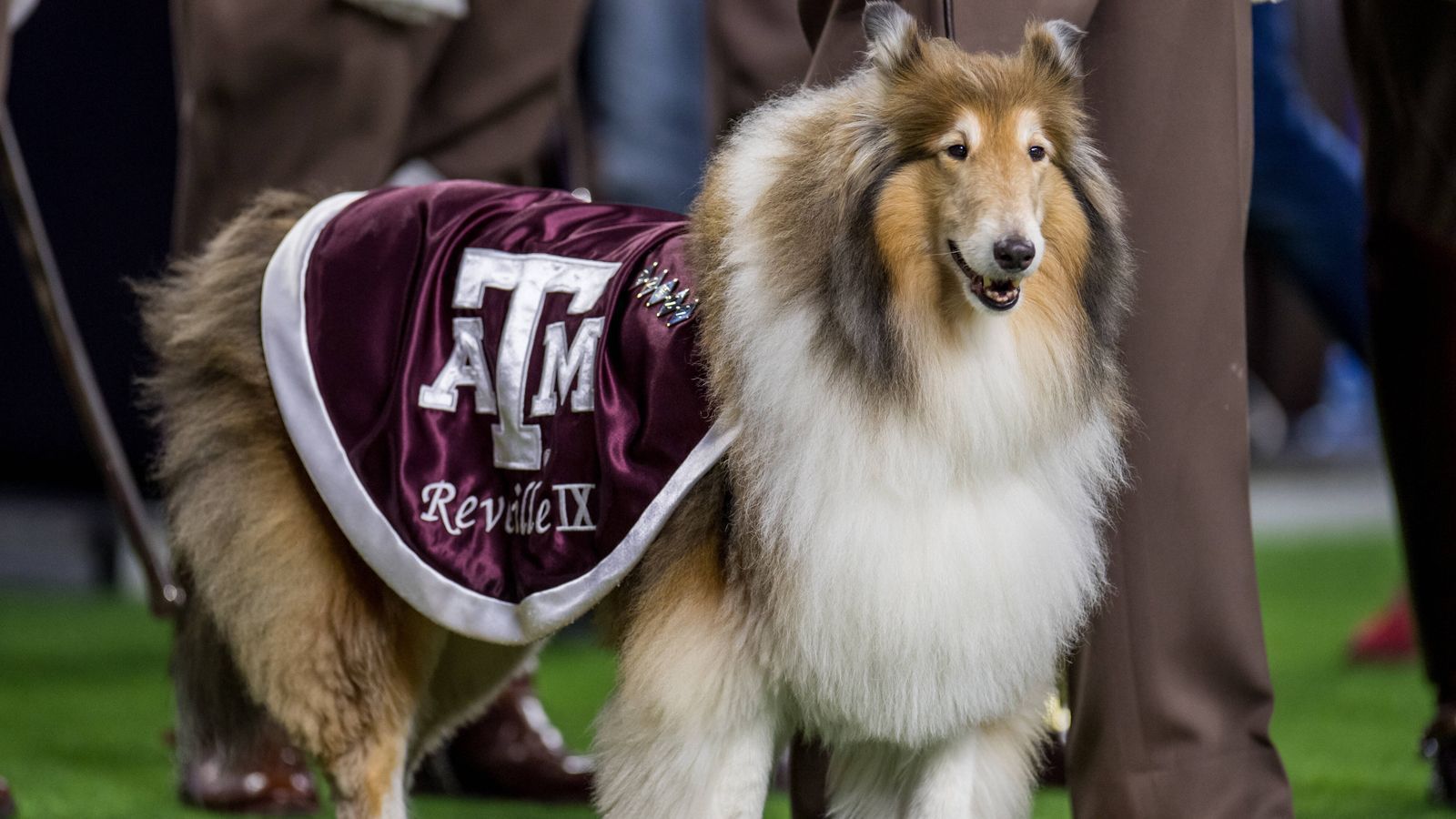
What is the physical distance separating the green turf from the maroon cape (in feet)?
1.39

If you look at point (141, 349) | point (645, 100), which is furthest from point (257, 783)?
point (645, 100)

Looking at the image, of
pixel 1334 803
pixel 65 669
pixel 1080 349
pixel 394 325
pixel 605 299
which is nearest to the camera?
pixel 1080 349

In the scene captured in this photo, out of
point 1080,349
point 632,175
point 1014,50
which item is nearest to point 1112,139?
point 1014,50

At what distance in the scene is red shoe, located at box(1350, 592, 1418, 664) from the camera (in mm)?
4695

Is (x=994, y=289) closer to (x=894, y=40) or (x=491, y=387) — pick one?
(x=894, y=40)

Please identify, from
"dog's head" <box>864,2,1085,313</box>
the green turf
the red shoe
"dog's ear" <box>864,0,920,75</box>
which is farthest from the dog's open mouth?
the red shoe

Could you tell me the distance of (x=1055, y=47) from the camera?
2.19m

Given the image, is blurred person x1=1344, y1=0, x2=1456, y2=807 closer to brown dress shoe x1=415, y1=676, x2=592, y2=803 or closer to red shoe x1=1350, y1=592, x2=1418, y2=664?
red shoe x1=1350, y1=592, x2=1418, y2=664

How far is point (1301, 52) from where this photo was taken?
9602mm

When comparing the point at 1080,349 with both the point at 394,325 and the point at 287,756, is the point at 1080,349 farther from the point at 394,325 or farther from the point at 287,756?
the point at 287,756

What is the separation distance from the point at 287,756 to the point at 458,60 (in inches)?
60.5

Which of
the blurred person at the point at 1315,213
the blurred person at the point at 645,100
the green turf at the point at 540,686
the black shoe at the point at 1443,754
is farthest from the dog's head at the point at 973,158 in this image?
the blurred person at the point at 645,100

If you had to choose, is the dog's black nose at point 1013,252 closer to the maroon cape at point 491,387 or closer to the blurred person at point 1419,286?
the maroon cape at point 491,387

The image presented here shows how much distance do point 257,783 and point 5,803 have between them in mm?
457
